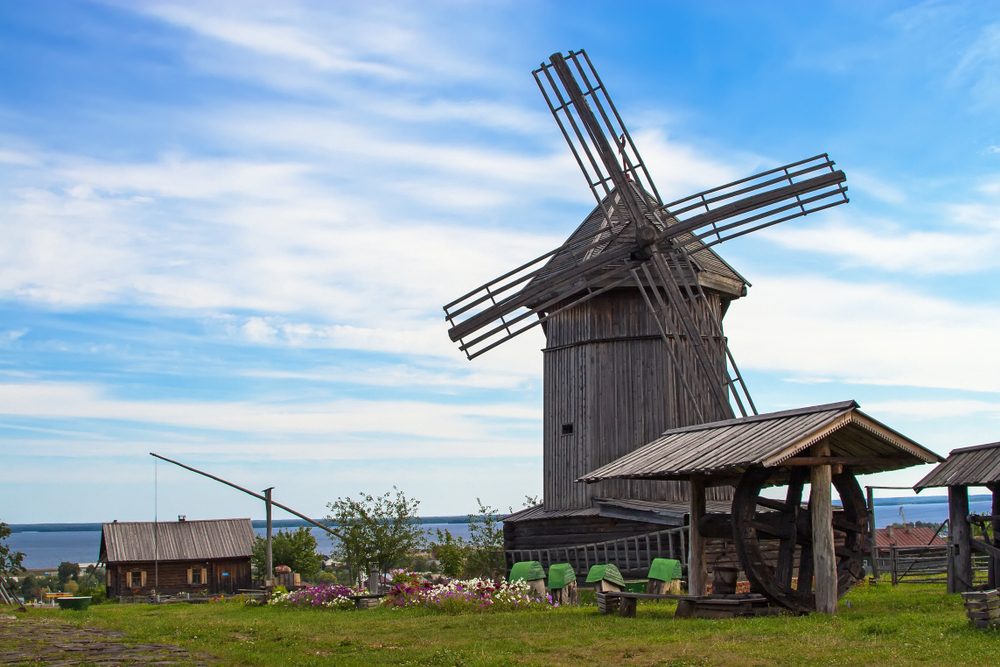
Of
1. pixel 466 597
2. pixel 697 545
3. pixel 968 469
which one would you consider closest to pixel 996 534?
pixel 968 469

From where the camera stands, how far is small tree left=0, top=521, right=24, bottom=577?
2817cm

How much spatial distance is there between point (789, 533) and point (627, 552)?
9151mm

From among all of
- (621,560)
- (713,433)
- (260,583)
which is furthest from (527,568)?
(260,583)

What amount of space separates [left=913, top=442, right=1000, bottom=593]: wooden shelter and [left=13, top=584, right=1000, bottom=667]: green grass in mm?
703

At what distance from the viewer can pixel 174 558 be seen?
43.5m

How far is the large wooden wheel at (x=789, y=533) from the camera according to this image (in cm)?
1400

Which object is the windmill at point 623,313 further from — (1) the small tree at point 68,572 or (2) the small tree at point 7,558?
(1) the small tree at point 68,572

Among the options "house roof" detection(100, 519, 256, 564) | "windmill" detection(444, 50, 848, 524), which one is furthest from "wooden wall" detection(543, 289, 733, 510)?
"house roof" detection(100, 519, 256, 564)

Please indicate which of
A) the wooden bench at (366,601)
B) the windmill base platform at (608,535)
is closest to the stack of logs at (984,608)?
the windmill base platform at (608,535)

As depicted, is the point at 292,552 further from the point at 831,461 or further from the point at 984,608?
the point at 984,608

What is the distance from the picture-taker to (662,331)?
72.2 feet

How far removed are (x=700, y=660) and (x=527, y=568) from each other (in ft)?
35.4

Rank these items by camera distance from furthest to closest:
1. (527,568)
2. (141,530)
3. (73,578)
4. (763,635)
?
(73,578) < (141,530) < (527,568) < (763,635)

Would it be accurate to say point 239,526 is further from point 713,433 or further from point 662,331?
point 713,433
